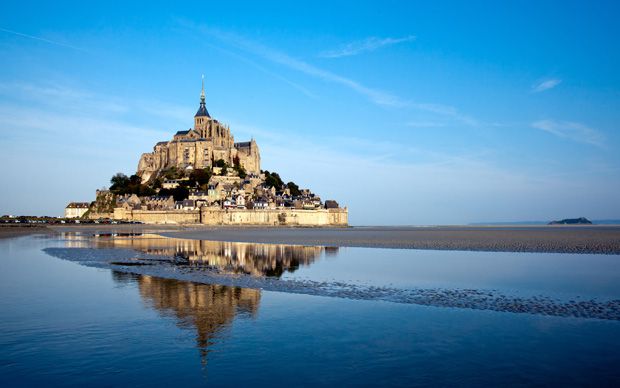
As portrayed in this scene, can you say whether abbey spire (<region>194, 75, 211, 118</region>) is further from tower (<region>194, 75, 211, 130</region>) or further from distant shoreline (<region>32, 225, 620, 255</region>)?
distant shoreline (<region>32, 225, 620, 255</region>)

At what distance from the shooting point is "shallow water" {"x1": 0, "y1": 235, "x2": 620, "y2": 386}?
24.6ft

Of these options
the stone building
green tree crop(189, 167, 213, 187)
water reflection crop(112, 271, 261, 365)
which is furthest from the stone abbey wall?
water reflection crop(112, 271, 261, 365)

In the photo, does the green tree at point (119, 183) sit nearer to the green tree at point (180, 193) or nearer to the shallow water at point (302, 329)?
the green tree at point (180, 193)

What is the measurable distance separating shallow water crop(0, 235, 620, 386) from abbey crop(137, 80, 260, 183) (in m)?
106

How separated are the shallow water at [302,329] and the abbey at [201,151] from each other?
10645cm

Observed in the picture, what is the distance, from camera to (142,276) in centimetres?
1786

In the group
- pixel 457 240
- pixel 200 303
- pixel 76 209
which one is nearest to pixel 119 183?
pixel 76 209

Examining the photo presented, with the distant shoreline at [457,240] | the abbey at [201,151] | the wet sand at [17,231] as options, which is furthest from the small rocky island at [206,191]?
the distant shoreline at [457,240]

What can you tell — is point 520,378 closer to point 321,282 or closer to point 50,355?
point 50,355

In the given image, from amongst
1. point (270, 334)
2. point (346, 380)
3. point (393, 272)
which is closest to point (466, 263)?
point (393, 272)

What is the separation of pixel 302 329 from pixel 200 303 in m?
3.55

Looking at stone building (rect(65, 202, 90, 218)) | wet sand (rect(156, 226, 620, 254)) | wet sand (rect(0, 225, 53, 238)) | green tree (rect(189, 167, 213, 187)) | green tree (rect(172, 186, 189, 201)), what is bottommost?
wet sand (rect(156, 226, 620, 254))

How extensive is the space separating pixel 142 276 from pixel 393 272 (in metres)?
9.32

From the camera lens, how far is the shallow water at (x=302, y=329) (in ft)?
24.6
